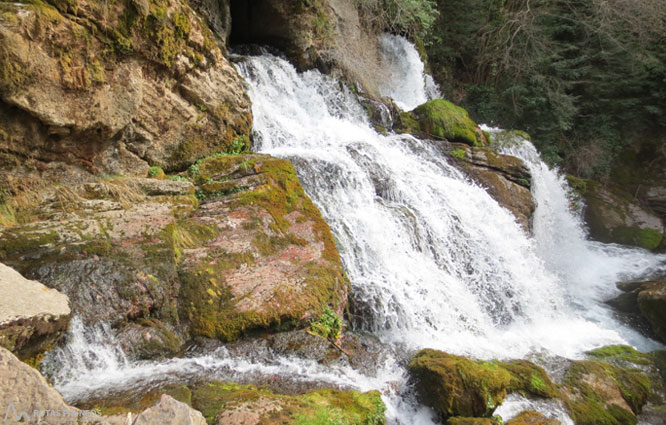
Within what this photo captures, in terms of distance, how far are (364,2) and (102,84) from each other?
977 cm

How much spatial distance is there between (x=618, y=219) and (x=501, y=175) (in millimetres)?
5385

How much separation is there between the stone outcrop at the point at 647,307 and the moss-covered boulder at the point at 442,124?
5.54 meters

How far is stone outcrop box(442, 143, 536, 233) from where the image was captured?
1020 cm

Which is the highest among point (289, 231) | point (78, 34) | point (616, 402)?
point (78, 34)

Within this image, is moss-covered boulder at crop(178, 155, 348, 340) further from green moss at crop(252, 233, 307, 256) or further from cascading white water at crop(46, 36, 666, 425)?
cascading white water at crop(46, 36, 666, 425)

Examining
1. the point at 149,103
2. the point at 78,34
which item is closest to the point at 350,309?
the point at 149,103

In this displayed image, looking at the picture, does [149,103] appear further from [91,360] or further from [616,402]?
[616,402]

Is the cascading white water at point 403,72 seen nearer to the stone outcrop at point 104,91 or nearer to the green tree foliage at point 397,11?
the green tree foliage at point 397,11

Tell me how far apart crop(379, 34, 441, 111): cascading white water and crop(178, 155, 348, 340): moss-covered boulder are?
10120 mm

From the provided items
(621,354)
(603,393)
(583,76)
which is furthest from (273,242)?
(583,76)

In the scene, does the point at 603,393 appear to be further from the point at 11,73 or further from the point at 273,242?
the point at 11,73

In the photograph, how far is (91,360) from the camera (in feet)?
11.6

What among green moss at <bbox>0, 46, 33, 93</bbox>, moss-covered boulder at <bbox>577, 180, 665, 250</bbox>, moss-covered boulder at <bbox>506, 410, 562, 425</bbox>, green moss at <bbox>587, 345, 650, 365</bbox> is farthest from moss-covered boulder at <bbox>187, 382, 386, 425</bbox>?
moss-covered boulder at <bbox>577, 180, 665, 250</bbox>

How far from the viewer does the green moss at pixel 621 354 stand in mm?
6570
